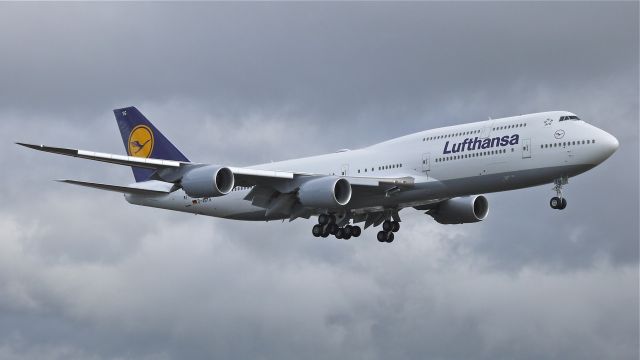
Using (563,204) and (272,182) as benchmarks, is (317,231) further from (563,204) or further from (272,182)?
(563,204)

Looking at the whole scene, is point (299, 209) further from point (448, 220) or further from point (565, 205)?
point (565, 205)

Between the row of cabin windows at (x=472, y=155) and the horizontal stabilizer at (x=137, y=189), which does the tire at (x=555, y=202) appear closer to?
the row of cabin windows at (x=472, y=155)

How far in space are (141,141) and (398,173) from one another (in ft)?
68.1

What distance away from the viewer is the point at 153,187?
241ft

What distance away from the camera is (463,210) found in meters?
71.6

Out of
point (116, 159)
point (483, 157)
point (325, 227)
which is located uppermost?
point (483, 157)

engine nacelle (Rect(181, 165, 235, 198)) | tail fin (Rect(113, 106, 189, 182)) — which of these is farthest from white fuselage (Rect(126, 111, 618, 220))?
tail fin (Rect(113, 106, 189, 182))

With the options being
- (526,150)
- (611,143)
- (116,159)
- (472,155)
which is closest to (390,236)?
(472,155)

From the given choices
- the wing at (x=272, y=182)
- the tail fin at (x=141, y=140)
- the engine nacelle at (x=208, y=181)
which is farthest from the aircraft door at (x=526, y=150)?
the tail fin at (x=141, y=140)

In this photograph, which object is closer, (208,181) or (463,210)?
(208,181)

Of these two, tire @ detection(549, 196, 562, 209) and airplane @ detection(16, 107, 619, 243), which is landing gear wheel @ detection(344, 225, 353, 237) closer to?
airplane @ detection(16, 107, 619, 243)

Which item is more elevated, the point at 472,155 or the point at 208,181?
the point at 472,155

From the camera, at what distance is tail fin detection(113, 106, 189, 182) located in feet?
248

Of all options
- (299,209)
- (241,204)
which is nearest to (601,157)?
(299,209)
